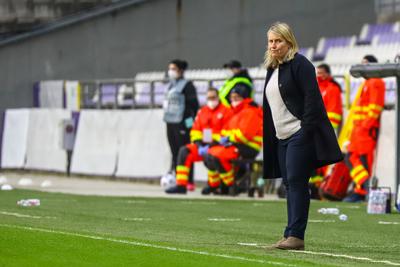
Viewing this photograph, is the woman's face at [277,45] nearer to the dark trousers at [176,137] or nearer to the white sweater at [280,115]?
the white sweater at [280,115]

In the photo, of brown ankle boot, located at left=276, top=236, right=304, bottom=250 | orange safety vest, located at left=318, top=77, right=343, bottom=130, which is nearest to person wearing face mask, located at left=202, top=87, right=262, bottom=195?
orange safety vest, located at left=318, top=77, right=343, bottom=130

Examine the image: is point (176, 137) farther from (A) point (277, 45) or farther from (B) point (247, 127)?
(A) point (277, 45)

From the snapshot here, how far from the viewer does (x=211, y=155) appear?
23.8 meters

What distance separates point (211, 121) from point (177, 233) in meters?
10.2

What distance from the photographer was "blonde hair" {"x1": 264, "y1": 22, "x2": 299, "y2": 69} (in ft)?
40.9

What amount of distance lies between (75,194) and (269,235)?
29.3 ft

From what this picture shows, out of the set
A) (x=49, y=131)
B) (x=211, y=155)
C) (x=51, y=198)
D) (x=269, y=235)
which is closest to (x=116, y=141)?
(x=49, y=131)

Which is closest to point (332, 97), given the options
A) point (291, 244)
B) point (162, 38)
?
point (291, 244)

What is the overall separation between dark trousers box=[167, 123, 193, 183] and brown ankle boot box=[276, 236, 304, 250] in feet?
44.2

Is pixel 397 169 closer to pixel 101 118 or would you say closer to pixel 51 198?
pixel 51 198

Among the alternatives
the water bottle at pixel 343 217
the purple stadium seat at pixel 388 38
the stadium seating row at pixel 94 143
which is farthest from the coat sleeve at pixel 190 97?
the water bottle at pixel 343 217

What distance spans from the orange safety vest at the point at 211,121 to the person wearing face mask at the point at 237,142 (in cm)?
39

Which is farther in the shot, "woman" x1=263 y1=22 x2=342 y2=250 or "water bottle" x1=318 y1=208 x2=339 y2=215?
"water bottle" x1=318 y1=208 x2=339 y2=215

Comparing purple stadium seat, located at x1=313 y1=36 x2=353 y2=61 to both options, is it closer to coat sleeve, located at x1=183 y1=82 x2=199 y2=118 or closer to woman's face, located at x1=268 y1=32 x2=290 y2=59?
coat sleeve, located at x1=183 y1=82 x2=199 y2=118
